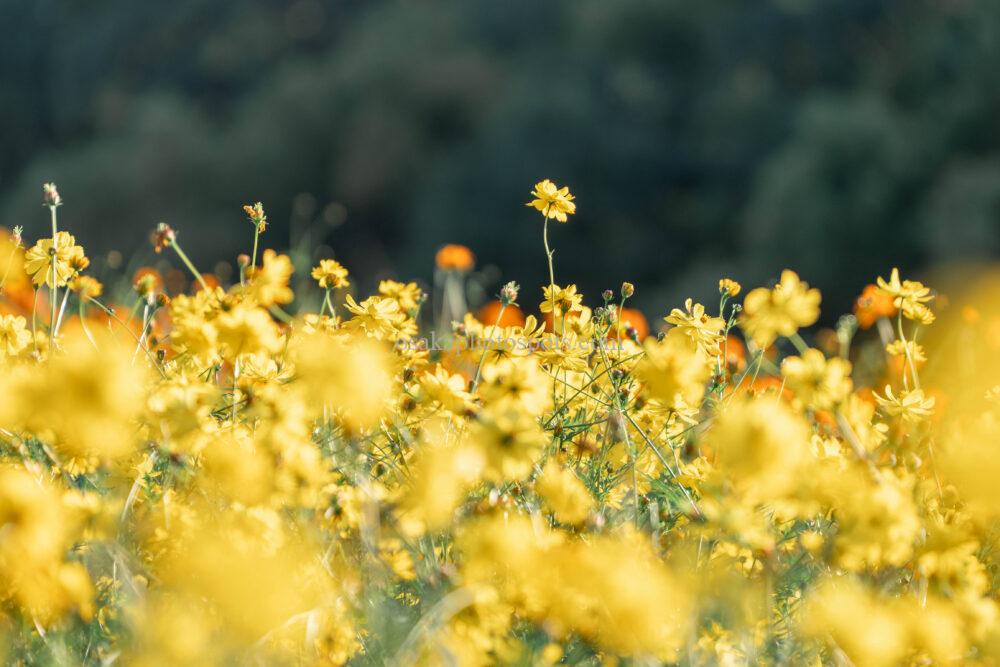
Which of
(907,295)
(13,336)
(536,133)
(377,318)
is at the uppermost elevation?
(536,133)

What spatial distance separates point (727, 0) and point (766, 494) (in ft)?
24.5

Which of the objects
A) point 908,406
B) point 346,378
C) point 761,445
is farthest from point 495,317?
point 761,445

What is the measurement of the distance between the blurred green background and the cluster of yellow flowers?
453cm

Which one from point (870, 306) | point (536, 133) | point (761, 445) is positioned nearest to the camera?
point (761, 445)

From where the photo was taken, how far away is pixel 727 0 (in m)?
7.78

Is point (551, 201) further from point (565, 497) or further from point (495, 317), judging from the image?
point (495, 317)

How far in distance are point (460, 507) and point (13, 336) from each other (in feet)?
2.42

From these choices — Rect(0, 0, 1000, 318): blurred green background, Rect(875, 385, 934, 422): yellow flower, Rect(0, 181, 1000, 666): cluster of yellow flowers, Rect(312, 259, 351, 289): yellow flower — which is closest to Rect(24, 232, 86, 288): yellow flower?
Rect(0, 181, 1000, 666): cluster of yellow flowers

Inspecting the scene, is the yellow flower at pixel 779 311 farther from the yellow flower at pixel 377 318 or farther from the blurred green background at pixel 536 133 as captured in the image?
the blurred green background at pixel 536 133

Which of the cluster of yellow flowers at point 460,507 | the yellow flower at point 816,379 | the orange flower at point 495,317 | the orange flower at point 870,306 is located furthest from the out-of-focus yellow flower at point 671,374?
the orange flower at point 495,317

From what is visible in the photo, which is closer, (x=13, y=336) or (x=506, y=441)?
(x=506, y=441)

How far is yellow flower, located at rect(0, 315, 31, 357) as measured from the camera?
1.45m

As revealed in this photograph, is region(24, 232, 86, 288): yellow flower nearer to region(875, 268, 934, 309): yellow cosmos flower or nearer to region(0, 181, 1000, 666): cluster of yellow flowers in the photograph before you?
region(0, 181, 1000, 666): cluster of yellow flowers

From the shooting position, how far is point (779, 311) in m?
1.39
